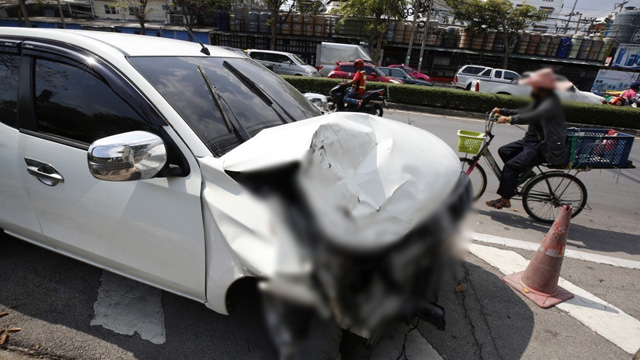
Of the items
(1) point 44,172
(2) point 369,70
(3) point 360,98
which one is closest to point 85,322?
(1) point 44,172

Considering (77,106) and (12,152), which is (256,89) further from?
(12,152)

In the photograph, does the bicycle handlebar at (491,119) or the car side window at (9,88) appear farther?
the car side window at (9,88)

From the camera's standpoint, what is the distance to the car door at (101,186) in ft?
5.97

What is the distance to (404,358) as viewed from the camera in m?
2.18

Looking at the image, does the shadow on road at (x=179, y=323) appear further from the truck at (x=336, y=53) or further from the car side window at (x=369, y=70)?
the truck at (x=336, y=53)

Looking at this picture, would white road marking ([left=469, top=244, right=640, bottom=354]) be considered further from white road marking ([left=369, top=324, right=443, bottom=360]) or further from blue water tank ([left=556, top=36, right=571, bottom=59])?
blue water tank ([left=556, top=36, right=571, bottom=59])

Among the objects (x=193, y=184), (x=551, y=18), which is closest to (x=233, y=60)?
(x=193, y=184)

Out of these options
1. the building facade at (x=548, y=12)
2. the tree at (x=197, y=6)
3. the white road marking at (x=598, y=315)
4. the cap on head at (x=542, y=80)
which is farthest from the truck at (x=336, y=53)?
the cap on head at (x=542, y=80)

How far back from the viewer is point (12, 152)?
2.20 metres

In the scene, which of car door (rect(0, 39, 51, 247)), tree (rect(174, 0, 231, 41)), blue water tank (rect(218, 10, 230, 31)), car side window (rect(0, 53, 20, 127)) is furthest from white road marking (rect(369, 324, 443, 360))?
blue water tank (rect(218, 10, 230, 31))

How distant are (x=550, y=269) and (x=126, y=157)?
124 inches

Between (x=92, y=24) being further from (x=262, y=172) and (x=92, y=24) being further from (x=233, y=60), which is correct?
(x=262, y=172)

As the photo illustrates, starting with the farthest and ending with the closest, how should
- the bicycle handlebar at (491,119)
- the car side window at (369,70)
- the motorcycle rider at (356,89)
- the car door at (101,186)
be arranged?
the car side window at (369,70) < the motorcycle rider at (356,89) < the car door at (101,186) < the bicycle handlebar at (491,119)

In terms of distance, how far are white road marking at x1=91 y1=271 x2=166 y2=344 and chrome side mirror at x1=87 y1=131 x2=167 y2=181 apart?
4.54 feet
